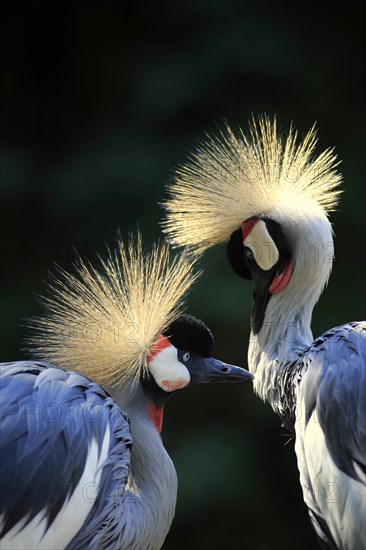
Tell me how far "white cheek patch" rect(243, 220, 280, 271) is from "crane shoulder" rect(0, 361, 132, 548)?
0.57 m

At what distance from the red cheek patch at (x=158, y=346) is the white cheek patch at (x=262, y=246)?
36 cm

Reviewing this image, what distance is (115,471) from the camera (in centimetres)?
169

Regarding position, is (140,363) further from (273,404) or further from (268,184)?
(268,184)

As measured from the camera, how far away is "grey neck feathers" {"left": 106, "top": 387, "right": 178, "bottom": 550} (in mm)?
1774

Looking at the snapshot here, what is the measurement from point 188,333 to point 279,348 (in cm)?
27

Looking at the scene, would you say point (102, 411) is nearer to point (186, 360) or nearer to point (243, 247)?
point (186, 360)

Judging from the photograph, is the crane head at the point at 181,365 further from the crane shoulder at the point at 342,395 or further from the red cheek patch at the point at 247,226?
the red cheek patch at the point at 247,226

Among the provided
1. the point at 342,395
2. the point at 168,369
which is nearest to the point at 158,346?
the point at 168,369

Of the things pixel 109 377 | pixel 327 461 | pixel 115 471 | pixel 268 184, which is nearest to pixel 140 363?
pixel 109 377

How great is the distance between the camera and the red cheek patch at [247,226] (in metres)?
2.17

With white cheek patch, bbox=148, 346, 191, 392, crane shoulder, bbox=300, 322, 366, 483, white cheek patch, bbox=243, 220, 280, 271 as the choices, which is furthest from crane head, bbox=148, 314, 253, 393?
white cheek patch, bbox=243, 220, 280, 271

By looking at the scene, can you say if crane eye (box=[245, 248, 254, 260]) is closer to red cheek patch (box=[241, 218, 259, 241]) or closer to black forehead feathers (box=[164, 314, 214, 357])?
red cheek patch (box=[241, 218, 259, 241])

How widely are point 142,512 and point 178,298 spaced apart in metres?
0.41

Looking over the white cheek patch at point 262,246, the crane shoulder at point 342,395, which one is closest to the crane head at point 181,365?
the crane shoulder at point 342,395
